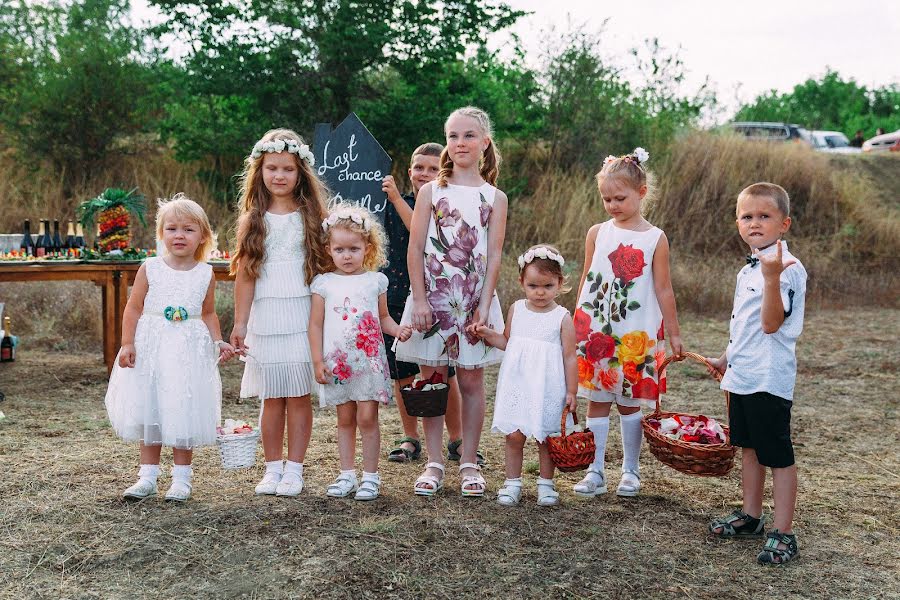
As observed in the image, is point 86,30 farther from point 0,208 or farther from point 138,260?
point 138,260

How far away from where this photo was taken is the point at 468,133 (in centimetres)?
411

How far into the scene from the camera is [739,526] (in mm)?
3711

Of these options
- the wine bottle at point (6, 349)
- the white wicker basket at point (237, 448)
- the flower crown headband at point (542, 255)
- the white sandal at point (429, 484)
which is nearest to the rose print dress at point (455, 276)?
the flower crown headband at point (542, 255)

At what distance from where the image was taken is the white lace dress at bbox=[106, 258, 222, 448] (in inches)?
153

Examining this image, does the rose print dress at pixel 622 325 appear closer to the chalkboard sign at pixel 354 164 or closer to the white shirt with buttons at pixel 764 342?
the white shirt with buttons at pixel 764 342

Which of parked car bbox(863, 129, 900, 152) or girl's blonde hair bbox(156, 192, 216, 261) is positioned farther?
parked car bbox(863, 129, 900, 152)

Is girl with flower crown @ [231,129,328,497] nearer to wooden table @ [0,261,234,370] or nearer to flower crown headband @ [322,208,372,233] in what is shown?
flower crown headband @ [322,208,372,233]

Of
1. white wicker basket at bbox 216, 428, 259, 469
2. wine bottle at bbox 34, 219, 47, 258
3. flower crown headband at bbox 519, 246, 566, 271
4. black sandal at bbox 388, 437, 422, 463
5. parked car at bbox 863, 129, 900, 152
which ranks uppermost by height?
parked car at bbox 863, 129, 900, 152

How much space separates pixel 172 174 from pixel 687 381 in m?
Answer: 9.43

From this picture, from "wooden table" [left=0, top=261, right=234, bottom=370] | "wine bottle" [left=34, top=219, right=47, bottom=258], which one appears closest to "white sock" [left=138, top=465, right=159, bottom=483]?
"wooden table" [left=0, top=261, right=234, bottom=370]

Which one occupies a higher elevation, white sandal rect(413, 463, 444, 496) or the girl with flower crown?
the girl with flower crown

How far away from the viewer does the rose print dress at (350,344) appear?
3.99 metres

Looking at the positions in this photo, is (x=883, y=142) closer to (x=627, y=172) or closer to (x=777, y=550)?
(x=627, y=172)

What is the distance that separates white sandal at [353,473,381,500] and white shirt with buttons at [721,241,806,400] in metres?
1.67
